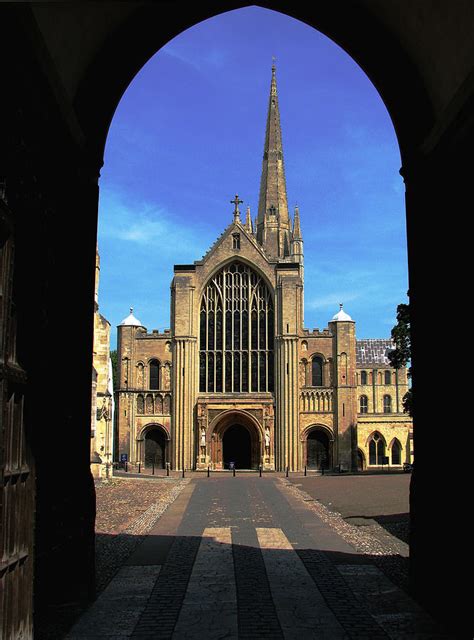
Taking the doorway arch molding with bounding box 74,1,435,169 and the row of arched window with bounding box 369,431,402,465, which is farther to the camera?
the row of arched window with bounding box 369,431,402,465

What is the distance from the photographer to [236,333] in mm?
47125

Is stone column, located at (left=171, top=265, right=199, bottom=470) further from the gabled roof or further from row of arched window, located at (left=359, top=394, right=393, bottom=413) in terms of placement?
row of arched window, located at (left=359, top=394, right=393, bottom=413)

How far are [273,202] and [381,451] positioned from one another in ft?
74.5

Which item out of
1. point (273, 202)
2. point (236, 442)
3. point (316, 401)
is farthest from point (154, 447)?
point (273, 202)

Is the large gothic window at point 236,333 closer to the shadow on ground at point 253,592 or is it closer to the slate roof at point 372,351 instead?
the slate roof at point 372,351

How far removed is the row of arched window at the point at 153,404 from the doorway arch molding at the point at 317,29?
39.5m

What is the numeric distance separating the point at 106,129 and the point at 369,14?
331 cm

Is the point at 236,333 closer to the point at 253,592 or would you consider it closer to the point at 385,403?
the point at 385,403

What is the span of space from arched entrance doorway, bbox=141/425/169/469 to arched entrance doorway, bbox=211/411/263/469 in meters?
3.60

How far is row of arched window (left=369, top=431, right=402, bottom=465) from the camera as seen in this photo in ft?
182

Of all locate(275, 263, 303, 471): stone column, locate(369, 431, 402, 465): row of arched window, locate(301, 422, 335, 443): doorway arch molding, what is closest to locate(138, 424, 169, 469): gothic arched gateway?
locate(275, 263, 303, 471): stone column

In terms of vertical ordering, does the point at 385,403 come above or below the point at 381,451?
above

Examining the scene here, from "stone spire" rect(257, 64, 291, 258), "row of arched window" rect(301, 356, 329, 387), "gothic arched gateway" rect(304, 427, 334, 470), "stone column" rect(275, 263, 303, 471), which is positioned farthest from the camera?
"stone spire" rect(257, 64, 291, 258)

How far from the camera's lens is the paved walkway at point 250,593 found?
6.42 metres
